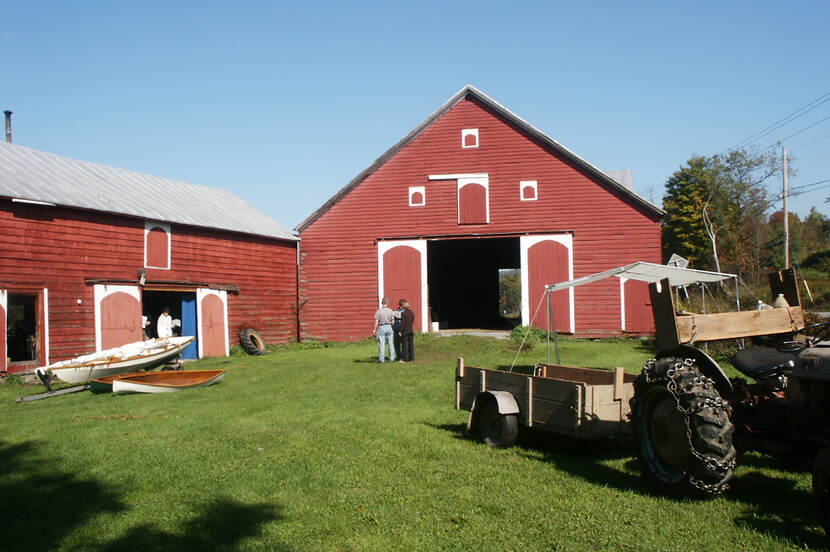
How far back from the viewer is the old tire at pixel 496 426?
280 inches

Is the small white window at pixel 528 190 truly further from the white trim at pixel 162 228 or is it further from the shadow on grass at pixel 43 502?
the shadow on grass at pixel 43 502

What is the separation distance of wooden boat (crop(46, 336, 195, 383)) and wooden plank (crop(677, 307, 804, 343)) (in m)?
12.4

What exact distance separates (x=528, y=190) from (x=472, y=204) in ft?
6.80

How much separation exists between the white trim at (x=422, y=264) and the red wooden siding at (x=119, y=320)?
8.57 meters

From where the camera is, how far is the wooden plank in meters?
5.82

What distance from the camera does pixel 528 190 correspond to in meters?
23.8

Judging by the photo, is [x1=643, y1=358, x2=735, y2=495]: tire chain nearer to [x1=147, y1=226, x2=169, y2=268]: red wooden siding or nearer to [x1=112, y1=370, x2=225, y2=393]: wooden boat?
[x1=112, y1=370, x2=225, y2=393]: wooden boat

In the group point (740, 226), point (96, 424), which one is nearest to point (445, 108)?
point (96, 424)

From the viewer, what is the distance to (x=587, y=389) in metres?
6.29

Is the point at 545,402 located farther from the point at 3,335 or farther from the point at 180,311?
the point at 180,311

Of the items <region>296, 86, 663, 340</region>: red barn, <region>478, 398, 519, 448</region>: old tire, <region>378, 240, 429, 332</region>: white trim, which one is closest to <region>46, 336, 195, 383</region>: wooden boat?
<region>296, 86, 663, 340</region>: red barn

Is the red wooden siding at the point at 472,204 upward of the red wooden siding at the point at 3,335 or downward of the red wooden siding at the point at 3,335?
upward

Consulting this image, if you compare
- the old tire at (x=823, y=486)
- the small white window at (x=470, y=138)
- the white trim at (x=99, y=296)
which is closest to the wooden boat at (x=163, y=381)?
the white trim at (x=99, y=296)

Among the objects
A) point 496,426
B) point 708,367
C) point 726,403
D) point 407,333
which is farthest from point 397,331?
point 726,403
